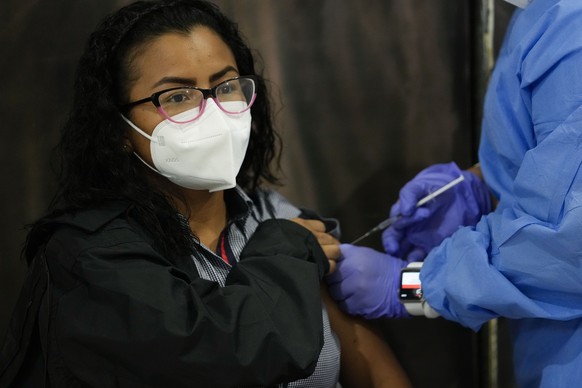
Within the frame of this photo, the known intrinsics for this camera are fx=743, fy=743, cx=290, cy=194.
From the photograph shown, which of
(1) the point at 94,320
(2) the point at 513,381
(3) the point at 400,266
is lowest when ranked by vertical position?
(2) the point at 513,381

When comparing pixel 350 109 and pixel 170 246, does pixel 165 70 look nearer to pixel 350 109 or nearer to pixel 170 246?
pixel 170 246

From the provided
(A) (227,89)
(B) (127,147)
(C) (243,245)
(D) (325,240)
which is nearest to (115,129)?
(B) (127,147)

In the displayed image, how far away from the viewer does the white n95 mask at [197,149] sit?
5.23ft

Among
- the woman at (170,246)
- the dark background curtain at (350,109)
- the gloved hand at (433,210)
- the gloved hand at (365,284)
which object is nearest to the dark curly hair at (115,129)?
the woman at (170,246)

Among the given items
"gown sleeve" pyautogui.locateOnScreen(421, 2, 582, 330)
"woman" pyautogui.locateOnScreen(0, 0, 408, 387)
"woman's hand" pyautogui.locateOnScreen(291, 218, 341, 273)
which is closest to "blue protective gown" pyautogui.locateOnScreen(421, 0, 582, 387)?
"gown sleeve" pyautogui.locateOnScreen(421, 2, 582, 330)

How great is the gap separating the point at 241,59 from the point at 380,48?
0.60 meters

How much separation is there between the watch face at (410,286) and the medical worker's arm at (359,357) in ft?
0.53

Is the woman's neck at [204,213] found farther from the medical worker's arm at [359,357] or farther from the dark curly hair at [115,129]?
the medical worker's arm at [359,357]

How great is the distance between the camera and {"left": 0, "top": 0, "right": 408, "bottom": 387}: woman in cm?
139

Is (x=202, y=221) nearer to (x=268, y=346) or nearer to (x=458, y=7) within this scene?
(x=268, y=346)

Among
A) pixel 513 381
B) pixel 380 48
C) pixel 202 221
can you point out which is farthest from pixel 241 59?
pixel 513 381

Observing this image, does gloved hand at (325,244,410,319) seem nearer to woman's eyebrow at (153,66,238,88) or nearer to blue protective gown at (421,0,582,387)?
blue protective gown at (421,0,582,387)

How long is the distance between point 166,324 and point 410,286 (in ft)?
2.42

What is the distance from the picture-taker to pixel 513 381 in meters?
2.51
